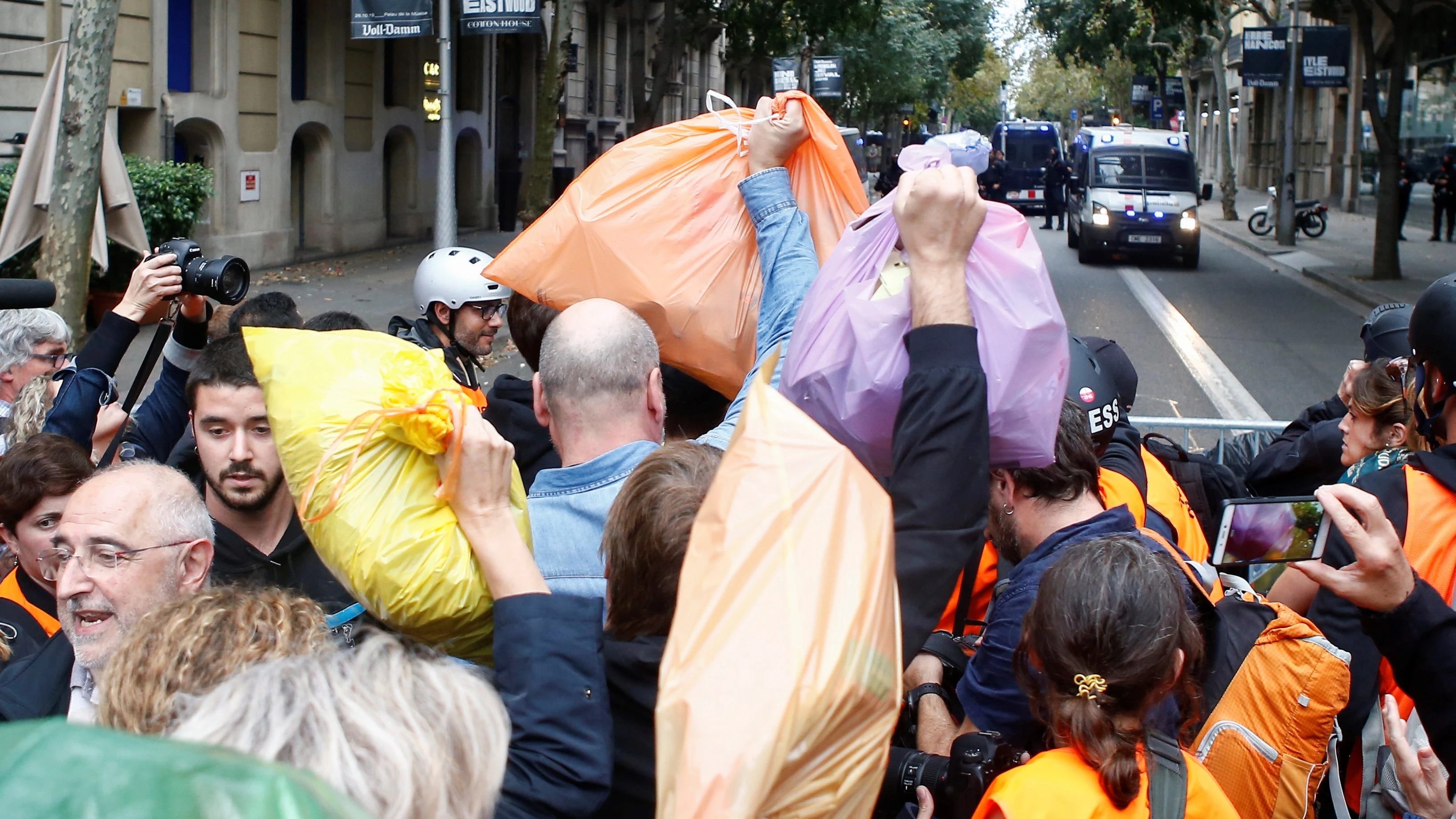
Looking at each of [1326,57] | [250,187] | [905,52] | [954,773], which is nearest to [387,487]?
[954,773]

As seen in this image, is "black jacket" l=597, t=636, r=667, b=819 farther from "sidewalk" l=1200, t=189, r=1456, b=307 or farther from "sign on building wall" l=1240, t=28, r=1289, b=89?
"sign on building wall" l=1240, t=28, r=1289, b=89

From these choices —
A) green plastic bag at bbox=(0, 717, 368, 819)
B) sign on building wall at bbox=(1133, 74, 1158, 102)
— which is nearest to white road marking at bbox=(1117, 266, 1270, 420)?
green plastic bag at bbox=(0, 717, 368, 819)

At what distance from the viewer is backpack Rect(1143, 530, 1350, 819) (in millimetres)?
2219

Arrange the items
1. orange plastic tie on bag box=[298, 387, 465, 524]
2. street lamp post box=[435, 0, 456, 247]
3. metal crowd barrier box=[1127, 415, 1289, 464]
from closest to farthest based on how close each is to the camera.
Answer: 1. orange plastic tie on bag box=[298, 387, 465, 524]
2. metal crowd barrier box=[1127, 415, 1289, 464]
3. street lamp post box=[435, 0, 456, 247]

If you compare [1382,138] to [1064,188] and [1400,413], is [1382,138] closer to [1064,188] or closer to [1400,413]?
[1064,188]

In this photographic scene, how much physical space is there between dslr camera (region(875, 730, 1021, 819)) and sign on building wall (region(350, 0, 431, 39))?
44.8ft

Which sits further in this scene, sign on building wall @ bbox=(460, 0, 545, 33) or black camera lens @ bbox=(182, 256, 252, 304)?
sign on building wall @ bbox=(460, 0, 545, 33)

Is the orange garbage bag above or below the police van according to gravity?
below

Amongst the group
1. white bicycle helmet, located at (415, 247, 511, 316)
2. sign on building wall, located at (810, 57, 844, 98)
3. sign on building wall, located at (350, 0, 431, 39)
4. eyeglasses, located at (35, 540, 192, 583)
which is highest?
sign on building wall, located at (810, 57, 844, 98)

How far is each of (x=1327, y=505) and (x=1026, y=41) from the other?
7839 cm

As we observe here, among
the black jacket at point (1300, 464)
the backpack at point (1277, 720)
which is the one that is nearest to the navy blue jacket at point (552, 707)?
the backpack at point (1277, 720)

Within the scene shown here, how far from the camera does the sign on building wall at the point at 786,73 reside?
29672mm

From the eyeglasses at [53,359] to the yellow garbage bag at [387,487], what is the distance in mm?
2402

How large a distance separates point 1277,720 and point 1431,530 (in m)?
0.50
